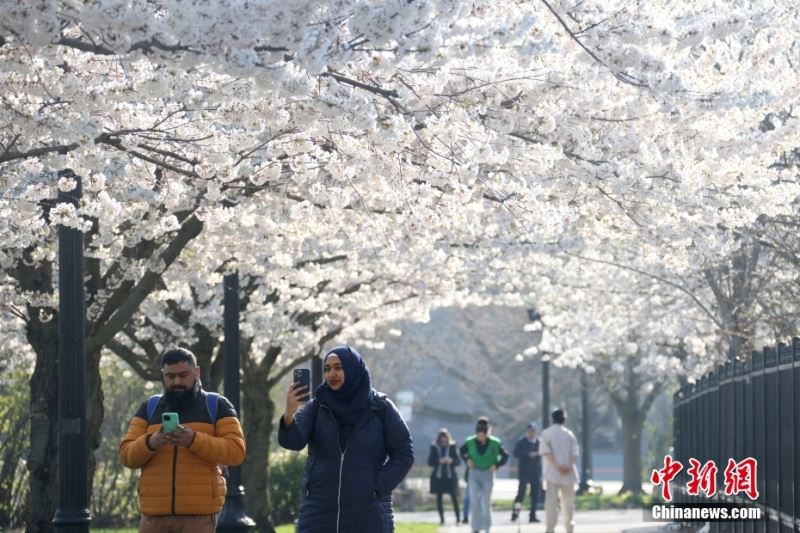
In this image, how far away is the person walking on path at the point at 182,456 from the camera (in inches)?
326

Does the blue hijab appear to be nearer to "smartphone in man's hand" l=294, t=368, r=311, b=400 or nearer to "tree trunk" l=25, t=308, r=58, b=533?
"smartphone in man's hand" l=294, t=368, r=311, b=400

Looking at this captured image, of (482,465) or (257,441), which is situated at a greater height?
(257,441)

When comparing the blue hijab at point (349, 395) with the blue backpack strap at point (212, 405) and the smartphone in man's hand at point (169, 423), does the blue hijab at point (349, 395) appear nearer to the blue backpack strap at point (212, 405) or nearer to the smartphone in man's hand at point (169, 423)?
the blue backpack strap at point (212, 405)

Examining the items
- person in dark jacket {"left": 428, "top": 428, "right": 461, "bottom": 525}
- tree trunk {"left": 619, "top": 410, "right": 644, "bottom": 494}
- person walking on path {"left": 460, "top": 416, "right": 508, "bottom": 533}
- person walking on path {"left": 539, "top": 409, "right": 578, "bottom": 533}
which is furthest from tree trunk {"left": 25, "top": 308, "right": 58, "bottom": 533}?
tree trunk {"left": 619, "top": 410, "right": 644, "bottom": 494}

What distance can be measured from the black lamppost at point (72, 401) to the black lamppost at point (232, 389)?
154 inches

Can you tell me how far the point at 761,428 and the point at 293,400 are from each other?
554 centimetres

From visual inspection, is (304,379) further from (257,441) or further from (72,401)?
(257,441)

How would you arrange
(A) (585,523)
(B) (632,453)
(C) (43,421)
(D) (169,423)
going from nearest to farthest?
1. (D) (169,423)
2. (C) (43,421)
3. (A) (585,523)
4. (B) (632,453)

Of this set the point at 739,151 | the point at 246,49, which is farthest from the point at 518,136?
the point at 246,49

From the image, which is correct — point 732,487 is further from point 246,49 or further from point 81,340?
point 246,49

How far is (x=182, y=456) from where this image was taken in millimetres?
8367

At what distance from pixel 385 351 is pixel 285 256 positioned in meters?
33.8

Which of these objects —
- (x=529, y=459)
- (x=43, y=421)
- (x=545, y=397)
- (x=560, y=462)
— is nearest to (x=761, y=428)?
(x=43, y=421)

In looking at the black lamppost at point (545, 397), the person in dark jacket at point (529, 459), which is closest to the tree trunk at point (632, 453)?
the black lamppost at point (545, 397)
